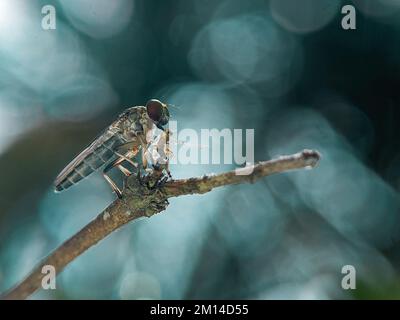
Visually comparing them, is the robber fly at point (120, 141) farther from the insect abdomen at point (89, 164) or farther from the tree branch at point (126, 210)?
the tree branch at point (126, 210)

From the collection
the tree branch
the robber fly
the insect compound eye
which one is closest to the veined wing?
the robber fly

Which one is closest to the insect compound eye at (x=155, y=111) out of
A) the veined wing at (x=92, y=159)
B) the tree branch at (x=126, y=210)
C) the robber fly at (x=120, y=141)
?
the robber fly at (x=120, y=141)

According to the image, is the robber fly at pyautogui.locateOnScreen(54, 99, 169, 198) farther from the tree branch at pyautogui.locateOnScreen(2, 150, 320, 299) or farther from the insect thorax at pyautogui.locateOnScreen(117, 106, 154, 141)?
the tree branch at pyautogui.locateOnScreen(2, 150, 320, 299)

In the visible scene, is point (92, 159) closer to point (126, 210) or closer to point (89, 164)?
point (89, 164)

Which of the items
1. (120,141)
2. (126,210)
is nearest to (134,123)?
(120,141)
